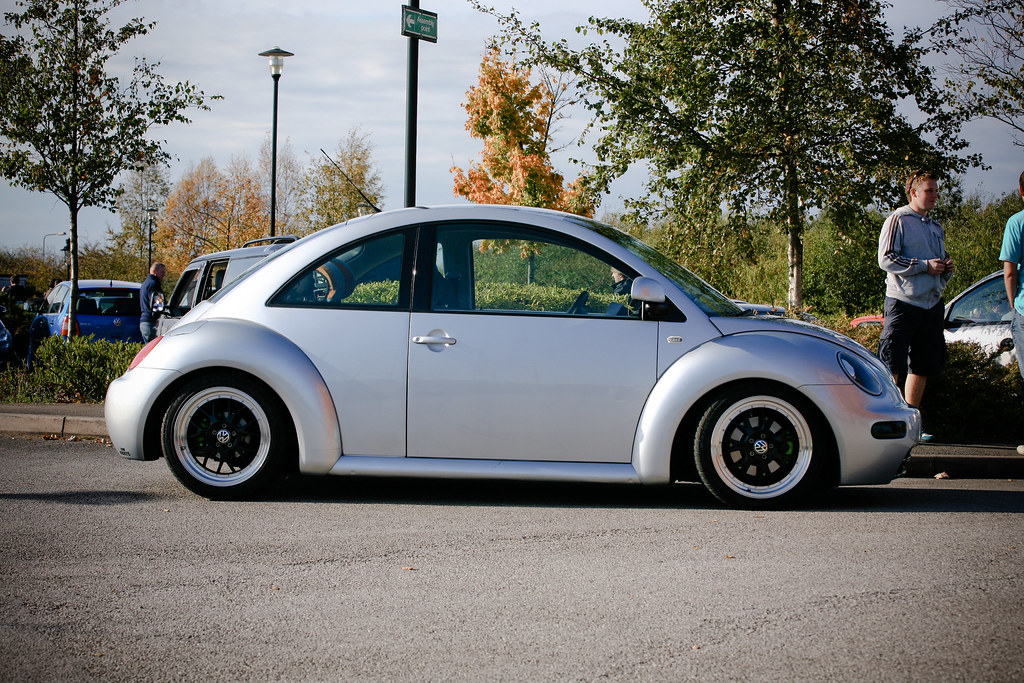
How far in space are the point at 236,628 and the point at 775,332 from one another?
3.30m

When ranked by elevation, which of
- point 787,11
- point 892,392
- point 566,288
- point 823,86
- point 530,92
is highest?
point 530,92

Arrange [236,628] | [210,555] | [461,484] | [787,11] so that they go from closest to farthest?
[236,628], [210,555], [461,484], [787,11]

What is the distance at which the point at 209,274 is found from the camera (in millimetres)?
10758

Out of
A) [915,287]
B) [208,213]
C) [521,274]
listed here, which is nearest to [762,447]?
[521,274]

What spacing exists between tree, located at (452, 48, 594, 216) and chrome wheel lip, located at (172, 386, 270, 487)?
1834 cm

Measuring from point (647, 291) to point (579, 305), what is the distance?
0.39 m

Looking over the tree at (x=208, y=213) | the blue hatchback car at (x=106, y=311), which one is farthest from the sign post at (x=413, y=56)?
the tree at (x=208, y=213)

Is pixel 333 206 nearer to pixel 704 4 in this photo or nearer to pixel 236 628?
pixel 704 4

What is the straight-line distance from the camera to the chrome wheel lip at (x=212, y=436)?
5.48m

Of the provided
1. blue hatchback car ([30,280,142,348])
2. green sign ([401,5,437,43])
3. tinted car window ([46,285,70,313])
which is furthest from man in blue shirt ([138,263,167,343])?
green sign ([401,5,437,43])

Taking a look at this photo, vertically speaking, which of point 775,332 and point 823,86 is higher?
point 823,86

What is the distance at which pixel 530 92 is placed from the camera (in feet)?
78.5

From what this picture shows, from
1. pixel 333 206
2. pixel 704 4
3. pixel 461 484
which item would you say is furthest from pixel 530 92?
pixel 461 484

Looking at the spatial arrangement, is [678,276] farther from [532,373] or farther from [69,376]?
[69,376]
